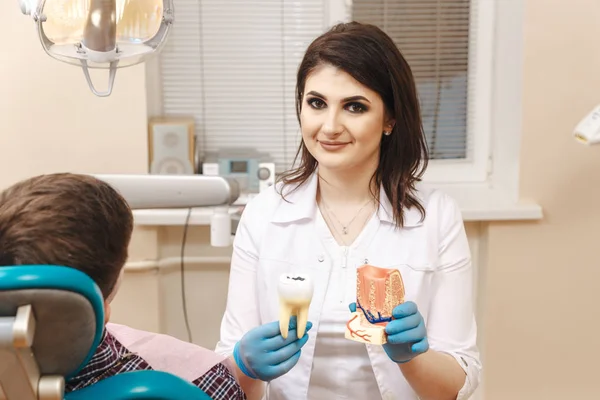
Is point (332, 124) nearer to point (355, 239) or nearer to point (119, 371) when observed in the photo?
point (355, 239)

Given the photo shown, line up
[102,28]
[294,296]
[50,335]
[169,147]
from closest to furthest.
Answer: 1. [50,335]
2. [294,296]
3. [102,28]
4. [169,147]

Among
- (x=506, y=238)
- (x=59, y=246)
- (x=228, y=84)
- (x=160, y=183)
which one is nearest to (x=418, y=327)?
(x=160, y=183)

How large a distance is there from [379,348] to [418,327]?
244mm

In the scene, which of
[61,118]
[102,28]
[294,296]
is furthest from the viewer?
[61,118]

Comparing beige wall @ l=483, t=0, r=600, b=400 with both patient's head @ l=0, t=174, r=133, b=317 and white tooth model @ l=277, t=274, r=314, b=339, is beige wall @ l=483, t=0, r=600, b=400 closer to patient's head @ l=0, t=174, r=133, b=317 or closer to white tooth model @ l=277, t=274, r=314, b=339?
white tooth model @ l=277, t=274, r=314, b=339

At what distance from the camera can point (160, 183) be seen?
50.1 inches

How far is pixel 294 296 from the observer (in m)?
1.31

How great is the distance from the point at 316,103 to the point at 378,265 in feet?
1.20

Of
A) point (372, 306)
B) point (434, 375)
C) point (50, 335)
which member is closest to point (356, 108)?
point (372, 306)

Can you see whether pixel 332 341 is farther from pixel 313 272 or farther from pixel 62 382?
pixel 62 382

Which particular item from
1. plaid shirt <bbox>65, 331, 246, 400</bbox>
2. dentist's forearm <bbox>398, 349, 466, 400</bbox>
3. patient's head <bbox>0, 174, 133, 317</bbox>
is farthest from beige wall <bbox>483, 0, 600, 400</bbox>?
patient's head <bbox>0, 174, 133, 317</bbox>

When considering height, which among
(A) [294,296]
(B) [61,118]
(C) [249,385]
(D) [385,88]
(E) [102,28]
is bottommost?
(C) [249,385]

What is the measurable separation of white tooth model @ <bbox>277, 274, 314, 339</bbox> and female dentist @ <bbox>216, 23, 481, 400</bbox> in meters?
0.20

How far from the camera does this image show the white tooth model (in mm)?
1308
